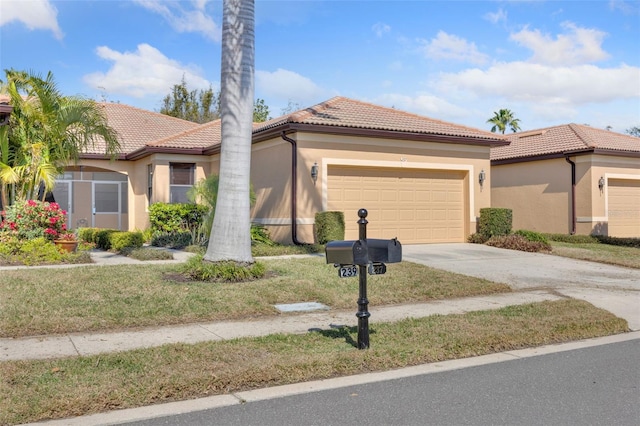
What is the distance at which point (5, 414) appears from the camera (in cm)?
448

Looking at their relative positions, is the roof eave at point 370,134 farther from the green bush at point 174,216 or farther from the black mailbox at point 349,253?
the black mailbox at point 349,253

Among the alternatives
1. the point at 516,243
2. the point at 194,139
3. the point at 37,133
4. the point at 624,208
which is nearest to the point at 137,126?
the point at 194,139

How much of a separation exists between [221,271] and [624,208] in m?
18.5

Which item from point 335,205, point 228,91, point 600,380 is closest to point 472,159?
point 335,205

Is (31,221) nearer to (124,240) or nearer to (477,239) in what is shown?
(124,240)

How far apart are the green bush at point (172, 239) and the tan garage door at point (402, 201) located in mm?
4399

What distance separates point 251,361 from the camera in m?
5.98

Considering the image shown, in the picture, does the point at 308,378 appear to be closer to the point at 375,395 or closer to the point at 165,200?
the point at 375,395

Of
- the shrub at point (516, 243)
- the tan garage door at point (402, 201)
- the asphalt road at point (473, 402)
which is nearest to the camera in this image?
the asphalt road at point (473, 402)

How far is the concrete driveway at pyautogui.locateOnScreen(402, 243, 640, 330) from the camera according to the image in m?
10.3

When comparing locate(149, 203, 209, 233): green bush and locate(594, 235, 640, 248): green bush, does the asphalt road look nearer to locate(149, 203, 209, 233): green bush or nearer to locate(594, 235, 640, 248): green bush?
locate(149, 203, 209, 233): green bush

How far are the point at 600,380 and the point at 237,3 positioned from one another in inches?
342

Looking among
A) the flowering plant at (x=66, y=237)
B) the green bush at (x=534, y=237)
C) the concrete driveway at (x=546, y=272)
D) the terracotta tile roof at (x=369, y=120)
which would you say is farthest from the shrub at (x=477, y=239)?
the flowering plant at (x=66, y=237)

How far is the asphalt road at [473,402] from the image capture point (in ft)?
15.1
